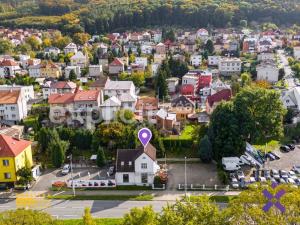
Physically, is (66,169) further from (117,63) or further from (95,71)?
(117,63)

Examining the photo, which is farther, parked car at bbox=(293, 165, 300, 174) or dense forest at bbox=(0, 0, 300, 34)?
dense forest at bbox=(0, 0, 300, 34)

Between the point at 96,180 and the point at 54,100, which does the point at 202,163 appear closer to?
the point at 96,180

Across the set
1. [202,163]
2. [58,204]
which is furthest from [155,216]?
[202,163]

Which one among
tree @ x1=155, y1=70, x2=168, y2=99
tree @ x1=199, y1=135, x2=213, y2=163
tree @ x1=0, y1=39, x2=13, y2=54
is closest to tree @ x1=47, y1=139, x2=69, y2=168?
tree @ x1=199, y1=135, x2=213, y2=163

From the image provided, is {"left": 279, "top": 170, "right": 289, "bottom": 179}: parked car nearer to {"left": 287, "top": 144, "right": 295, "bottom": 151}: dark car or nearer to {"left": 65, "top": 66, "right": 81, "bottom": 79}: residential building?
{"left": 287, "top": 144, "right": 295, "bottom": 151}: dark car

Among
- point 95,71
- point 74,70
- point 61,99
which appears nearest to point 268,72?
point 95,71

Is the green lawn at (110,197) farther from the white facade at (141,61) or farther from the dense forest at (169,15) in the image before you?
the dense forest at (169,15)
